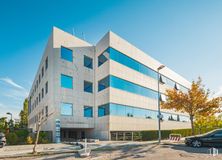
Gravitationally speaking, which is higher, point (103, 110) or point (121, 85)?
point (121, 85)

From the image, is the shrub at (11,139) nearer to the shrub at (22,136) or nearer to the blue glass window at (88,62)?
the shrub at (22,136)

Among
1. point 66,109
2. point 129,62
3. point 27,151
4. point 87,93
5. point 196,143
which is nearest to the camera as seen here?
point 27,151

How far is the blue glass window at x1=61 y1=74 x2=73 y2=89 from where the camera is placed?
86.5 feet

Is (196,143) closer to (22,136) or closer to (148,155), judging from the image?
(148,155)

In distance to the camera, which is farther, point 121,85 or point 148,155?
point 121,85

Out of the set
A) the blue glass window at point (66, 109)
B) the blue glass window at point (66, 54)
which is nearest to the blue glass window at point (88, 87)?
the blue glass window at point (66, 109)

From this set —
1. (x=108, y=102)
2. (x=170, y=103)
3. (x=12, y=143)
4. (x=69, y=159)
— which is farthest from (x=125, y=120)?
(x=69, y=159)

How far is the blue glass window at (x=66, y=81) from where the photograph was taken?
26.4 meters

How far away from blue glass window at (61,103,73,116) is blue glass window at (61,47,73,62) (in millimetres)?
5573

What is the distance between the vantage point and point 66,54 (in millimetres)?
27219

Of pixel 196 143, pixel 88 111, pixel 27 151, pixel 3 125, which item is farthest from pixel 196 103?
pixel 3 125

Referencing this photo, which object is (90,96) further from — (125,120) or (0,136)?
(0,136)

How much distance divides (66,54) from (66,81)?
3333mm

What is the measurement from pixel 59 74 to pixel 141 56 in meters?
13.9
